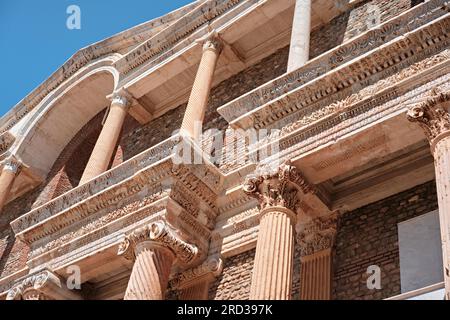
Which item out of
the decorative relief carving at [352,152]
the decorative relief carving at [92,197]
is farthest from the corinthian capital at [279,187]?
the decorative relief carving at [92,197]

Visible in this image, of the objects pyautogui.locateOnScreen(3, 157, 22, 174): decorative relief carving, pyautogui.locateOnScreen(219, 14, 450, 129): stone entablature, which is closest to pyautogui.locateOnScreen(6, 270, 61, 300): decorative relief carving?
pyautogui.locateOnScreen(219, 14, 450, 129): stone entablature

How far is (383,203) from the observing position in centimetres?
981

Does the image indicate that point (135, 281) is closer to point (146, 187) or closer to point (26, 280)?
point (146, 187)

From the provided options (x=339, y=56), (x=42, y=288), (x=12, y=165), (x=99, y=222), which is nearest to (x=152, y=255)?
(x=99, y=222)

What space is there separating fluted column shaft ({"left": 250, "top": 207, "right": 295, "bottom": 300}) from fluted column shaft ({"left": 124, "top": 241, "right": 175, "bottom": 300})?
1.81 m

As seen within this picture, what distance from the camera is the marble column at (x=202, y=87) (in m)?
12.1

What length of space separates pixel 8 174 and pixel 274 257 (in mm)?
11583

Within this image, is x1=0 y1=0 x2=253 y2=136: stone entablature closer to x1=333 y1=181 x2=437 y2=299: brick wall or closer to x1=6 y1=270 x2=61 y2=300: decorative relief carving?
Answer: x1=6 y1=270 x2=61 y2=300: decorative relief carving

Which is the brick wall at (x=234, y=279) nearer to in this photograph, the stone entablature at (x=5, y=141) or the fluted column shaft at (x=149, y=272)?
the fluted column shaft at (x=149, y=272)

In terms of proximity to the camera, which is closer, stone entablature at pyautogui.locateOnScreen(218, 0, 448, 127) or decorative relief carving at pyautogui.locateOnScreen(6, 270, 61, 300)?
stone entablature at pyautogui.locateOnScreen(218, 0, 448, 127)

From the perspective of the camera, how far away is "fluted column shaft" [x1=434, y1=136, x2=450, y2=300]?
6451 mm

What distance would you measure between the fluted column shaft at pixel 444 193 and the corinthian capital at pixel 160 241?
171 inches

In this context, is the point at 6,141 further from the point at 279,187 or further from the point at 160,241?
the point at 279,187

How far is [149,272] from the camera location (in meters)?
9.59
